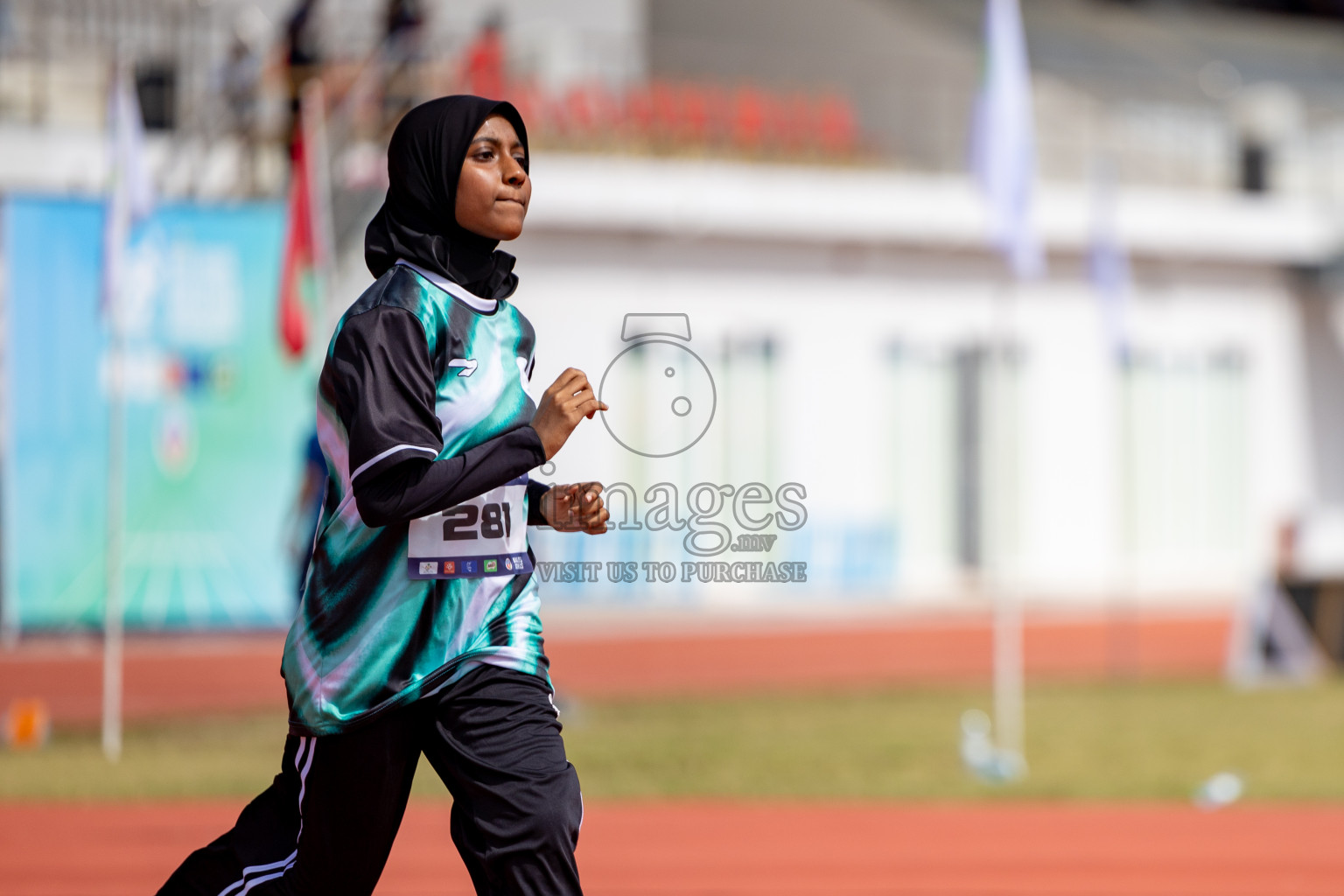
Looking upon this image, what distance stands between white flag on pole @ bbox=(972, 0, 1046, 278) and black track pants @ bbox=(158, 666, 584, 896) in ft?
26.9

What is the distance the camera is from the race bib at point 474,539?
3.71 meters

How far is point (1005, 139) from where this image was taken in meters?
11.5

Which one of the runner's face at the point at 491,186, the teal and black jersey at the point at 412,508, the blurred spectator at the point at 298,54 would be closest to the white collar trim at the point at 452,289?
the teal and black jersey at the point at 412,508

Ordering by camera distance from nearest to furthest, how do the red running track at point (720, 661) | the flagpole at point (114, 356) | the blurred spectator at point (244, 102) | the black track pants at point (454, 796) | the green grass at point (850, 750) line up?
1. the black track pants at point (454, 796)
2. the green grass at point (850, 750)
3. the flagpole at point (114, 356)
4. the red running track at point (720, 661)
5. the blurred spectator at point (244, 102)

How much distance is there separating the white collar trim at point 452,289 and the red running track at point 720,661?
1146cm

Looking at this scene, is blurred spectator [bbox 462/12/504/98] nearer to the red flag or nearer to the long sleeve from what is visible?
the red flag

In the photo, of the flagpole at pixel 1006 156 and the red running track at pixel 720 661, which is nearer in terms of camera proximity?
the flagpole at pixel 1006 156

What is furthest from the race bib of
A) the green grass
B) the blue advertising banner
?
the blue advertising banner

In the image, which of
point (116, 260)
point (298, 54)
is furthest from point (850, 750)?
point (298, 54)

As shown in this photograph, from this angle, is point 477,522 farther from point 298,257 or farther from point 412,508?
point 298,257

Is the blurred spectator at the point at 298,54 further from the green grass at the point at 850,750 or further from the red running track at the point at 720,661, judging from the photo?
the green grass at the point at 850,750

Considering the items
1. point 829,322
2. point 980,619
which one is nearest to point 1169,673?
point 980,619

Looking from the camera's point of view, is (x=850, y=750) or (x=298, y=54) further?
(x=298, y=54)

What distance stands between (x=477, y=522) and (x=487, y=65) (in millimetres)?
16405
